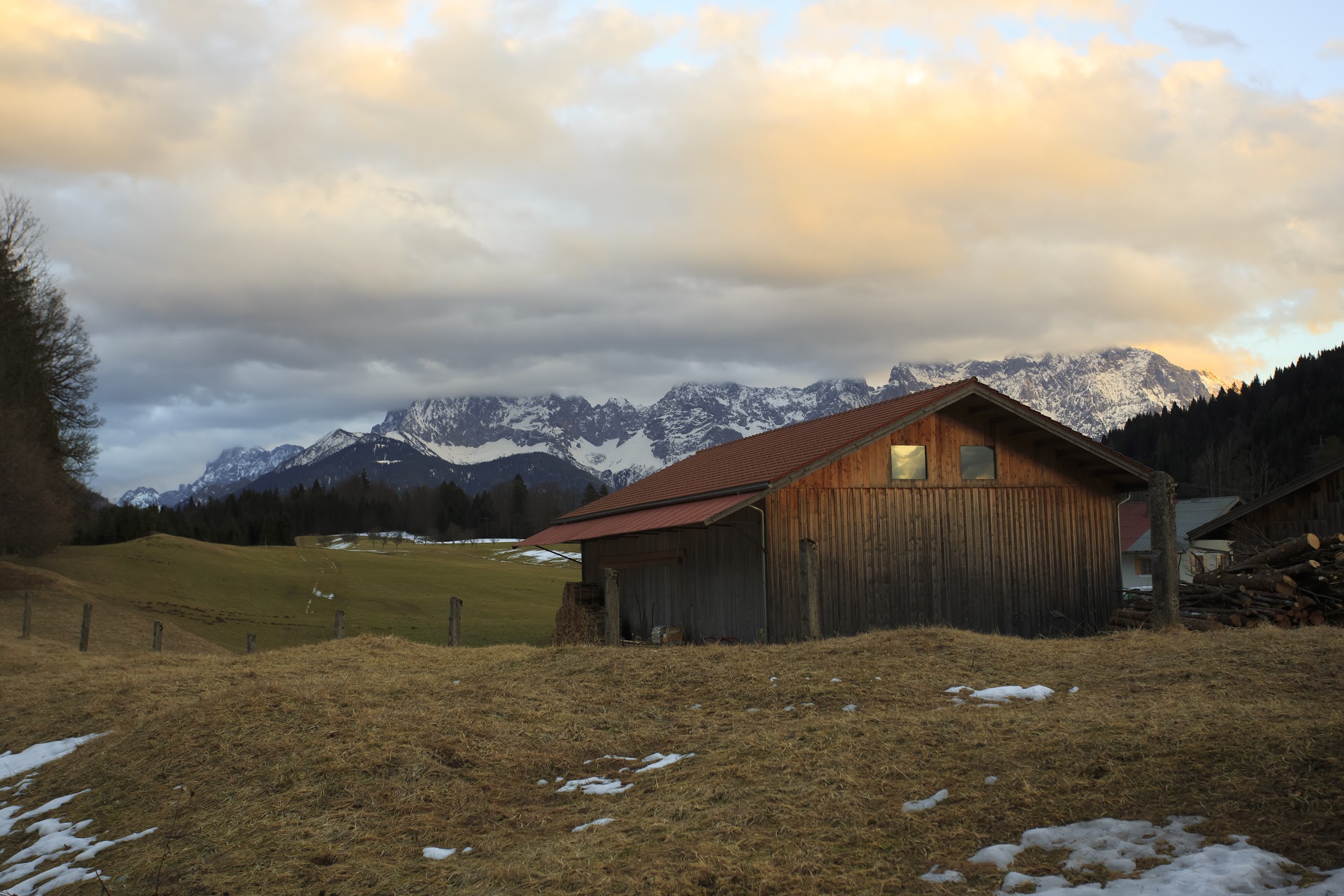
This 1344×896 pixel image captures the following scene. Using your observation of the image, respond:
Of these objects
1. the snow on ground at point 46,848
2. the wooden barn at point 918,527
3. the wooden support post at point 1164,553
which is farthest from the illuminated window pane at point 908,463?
the snow on ground at point 46,848

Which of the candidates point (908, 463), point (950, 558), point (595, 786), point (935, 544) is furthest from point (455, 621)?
point (595, 786)

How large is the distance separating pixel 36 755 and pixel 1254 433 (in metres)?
103

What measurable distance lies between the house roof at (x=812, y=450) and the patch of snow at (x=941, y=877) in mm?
13386

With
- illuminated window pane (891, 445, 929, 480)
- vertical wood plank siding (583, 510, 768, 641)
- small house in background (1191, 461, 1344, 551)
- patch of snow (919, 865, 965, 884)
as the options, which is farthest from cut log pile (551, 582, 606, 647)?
patch of snow (919, 865, 965, 884)

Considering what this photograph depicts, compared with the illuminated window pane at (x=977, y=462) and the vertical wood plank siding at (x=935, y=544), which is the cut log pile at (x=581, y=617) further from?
→ the illuminated window pane at (x=977, y=462)

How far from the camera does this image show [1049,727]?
8.12 metres

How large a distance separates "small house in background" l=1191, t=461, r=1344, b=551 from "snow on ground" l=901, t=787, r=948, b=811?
84.8ft

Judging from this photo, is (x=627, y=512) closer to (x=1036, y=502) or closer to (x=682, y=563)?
(x=682, y=563)

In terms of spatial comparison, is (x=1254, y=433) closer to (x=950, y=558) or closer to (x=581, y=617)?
(x=950, y=558)

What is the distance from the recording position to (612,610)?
57.4ft

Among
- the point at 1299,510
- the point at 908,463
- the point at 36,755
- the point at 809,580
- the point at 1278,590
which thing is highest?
the point at 908,463

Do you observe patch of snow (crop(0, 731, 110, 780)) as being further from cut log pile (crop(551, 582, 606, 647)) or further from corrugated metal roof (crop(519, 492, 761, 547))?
cut log pile (crop(551, 582, 606, 647))

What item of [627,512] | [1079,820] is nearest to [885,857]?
[1079,820]

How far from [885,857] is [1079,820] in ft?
4.14
